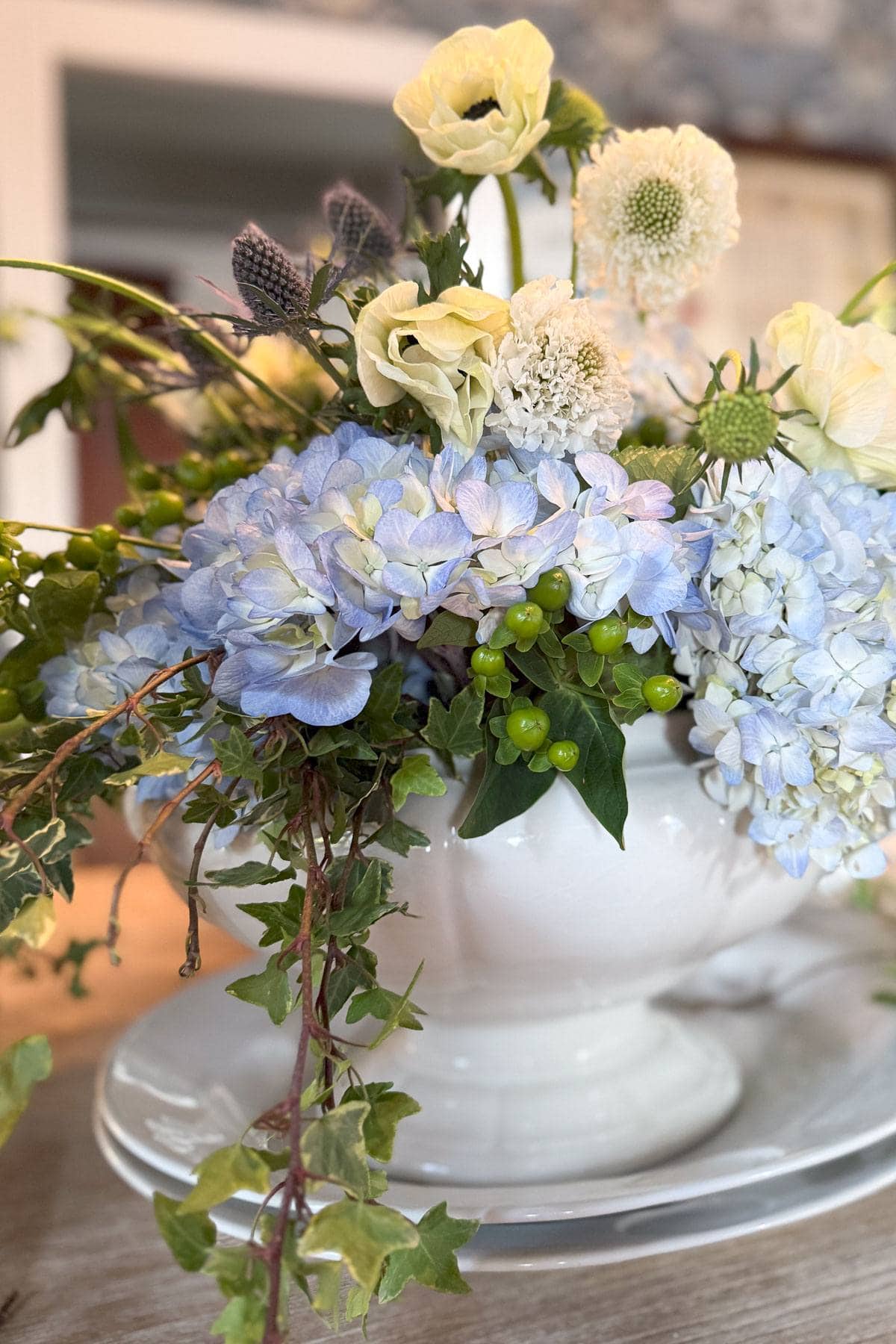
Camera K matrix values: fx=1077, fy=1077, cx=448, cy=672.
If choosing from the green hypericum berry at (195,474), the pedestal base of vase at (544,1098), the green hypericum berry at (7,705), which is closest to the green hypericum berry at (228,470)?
the green hypericum berry at (195,474)

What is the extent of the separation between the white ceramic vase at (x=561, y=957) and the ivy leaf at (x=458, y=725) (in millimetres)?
42

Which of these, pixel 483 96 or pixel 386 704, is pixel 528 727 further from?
pixel 483 96

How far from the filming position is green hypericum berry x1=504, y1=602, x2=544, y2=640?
0.97ft

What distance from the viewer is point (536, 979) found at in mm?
382

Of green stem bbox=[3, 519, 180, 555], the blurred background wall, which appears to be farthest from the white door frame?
green stem bbox=[3, 519, 180, 555]

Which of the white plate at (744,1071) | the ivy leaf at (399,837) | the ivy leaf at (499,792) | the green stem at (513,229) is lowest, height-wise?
the white plate at (744,1071)

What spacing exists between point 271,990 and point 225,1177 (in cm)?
5

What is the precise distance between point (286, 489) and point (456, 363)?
0.06 metres

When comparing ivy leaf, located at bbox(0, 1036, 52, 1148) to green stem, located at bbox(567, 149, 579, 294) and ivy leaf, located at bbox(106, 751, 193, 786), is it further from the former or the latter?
green stem, located at bbox(567, 149, 579, 294)

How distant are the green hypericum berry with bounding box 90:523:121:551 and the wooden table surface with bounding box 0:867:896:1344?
0.83 ft

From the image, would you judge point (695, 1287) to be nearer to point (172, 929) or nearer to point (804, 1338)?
point (804, 1338)

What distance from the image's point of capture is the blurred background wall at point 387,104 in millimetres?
1946

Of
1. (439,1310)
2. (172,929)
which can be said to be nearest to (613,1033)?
(439,1310)

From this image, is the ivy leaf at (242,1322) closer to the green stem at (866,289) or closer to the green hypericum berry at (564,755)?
the green hypericum berry at (564,755)
